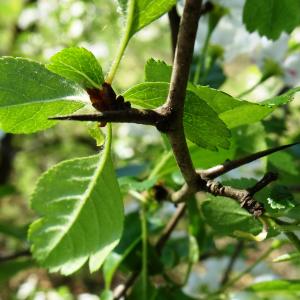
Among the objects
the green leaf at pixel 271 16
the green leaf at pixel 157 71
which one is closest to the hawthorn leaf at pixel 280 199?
the green leaf at pixel 157 71

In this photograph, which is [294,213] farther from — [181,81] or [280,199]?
[181,81]

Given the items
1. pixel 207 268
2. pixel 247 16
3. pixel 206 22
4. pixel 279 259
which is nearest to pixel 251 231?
pixel 279 259

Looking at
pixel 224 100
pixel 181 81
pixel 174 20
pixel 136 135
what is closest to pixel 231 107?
pixel 224 100

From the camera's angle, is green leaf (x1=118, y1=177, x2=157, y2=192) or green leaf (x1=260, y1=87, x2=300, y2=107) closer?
green leaf (x1=260, y1=87, x2=300, y2=107)

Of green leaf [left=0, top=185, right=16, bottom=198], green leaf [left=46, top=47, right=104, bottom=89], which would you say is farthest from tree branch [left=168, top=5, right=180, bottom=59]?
green leaf [left=0, top=185, right=16, bottom=198]

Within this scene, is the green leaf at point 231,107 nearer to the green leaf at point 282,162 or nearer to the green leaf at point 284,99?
the green leaf at point 284,99

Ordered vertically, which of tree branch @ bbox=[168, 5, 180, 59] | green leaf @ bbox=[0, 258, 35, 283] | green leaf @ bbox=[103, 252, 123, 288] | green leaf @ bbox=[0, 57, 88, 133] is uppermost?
tree branch @ bbox=[168, 5, 180, 59]

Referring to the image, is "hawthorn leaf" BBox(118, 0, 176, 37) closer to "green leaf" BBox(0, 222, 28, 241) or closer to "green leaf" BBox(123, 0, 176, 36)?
"green leaf" BBox(123, 0, 176, 36)

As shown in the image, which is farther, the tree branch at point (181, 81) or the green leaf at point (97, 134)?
the green leaf at point (97, 134)
